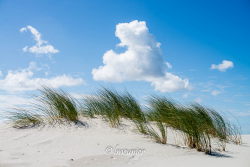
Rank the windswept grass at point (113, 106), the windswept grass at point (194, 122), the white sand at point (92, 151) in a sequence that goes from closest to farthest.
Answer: the white sand at point (92, 151) → the windswept grass at point (194, 122) → the windswept grass at point (113, 106)

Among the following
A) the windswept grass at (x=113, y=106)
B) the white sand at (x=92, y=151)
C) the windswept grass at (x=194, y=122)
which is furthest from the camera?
the windswept grass at (x=113, y=106)

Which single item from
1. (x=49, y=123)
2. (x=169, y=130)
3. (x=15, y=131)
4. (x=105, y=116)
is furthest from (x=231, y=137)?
(x=15, y=131)

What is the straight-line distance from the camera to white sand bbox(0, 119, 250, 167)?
3586 mm

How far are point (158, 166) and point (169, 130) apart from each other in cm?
259

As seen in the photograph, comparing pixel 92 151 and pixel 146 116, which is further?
pixel 146 116

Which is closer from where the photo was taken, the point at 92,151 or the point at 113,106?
the point at 92,151

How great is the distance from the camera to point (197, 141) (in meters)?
4.57

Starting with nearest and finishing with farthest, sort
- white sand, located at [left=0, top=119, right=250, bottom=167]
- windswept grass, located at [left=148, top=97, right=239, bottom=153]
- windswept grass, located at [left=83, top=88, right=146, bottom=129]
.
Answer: white sand, located at [left=0, top=119, right=250, bottom=167] → windswept grass, located at [left=148, top=97, right=239, bottom=153] → windswept grass, located at [left=83, top=88, right=146, bottom=129]

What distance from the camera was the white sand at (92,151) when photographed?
3.59 meters

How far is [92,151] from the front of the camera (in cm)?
409

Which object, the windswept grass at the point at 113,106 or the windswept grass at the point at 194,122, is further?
the windswept grass at the point at 113,106

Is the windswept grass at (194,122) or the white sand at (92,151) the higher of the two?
the windswept grass at (194,122)

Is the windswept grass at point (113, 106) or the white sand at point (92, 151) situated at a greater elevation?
the windswept grass at point (113, 106)

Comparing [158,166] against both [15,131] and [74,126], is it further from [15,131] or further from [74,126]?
[15,131]
